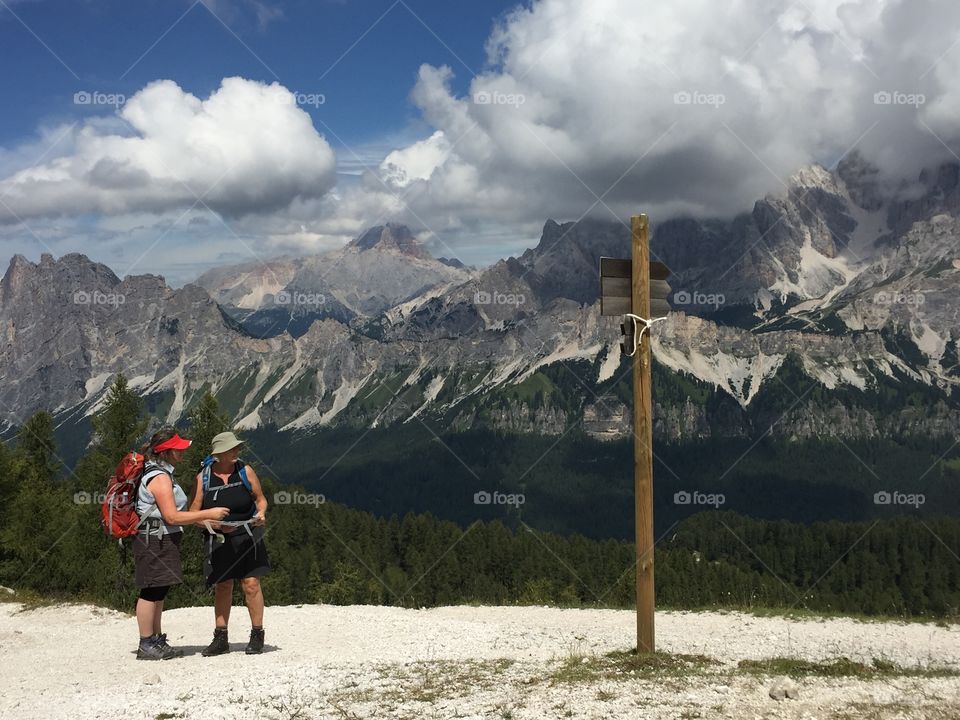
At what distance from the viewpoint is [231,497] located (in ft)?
44.3

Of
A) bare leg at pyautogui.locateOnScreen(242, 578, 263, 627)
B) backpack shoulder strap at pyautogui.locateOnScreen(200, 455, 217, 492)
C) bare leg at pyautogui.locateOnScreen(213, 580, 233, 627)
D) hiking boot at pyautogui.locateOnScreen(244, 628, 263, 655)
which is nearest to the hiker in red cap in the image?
backpack shoulder strap at pyautogui.locateOnScreen(200, 455, 217, 492)

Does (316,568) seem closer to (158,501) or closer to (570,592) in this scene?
(570,592)

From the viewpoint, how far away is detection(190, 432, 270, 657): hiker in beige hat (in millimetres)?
13477

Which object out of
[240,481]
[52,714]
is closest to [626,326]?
[240,481]

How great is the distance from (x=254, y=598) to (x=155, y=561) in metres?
1.80

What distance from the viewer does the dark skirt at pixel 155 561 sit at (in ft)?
44.3

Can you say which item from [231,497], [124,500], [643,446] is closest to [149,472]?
[124,500]

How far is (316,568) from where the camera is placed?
100938 millimetres

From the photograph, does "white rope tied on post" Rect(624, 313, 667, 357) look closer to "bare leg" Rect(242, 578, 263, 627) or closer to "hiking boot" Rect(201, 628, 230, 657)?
"bare leg" Rect(242, 578, 263, 627)

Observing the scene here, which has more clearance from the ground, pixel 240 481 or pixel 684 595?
pixel 240 481

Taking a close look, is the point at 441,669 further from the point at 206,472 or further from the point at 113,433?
the point at 113,433

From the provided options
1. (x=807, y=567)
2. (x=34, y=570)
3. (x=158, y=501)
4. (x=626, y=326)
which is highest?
(x=626, y=326)

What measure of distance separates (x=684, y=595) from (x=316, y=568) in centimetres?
4739

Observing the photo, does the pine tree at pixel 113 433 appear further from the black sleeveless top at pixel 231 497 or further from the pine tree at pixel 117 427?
the black sleeveless top at pixel 231 497
